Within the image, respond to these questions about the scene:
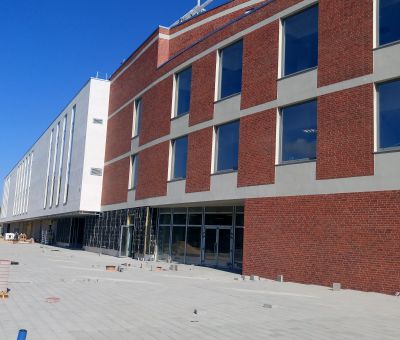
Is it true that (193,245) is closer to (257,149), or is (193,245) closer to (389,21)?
(257,149)

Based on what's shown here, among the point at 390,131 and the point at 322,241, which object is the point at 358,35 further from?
the point at 322,241

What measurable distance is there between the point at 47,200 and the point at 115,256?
24.9m

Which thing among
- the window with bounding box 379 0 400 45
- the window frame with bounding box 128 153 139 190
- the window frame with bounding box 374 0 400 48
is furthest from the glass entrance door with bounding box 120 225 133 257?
the window with bounding box 379 0 400 45

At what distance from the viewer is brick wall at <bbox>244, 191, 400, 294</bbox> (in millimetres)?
14555

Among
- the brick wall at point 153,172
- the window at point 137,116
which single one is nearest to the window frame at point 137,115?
the window at point 137,116

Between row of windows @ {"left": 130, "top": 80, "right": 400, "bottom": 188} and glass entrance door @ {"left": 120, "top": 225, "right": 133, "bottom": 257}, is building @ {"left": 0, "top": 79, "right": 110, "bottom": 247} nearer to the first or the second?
glass entrance door @ {"left": 120, "top": 225, "right": 133, "bottom": 257}

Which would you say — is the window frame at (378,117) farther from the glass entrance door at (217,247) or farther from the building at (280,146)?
the glass entrance door at (217,247)

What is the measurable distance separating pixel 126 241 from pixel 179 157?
921cm

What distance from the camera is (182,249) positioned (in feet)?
89.6

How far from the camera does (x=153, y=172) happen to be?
29594 millimetres

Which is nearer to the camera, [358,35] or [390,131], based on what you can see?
[390,131]

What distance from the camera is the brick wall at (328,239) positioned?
1455cm

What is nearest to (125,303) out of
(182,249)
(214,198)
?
(214,198)

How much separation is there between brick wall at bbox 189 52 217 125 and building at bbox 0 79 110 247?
17409 mm
